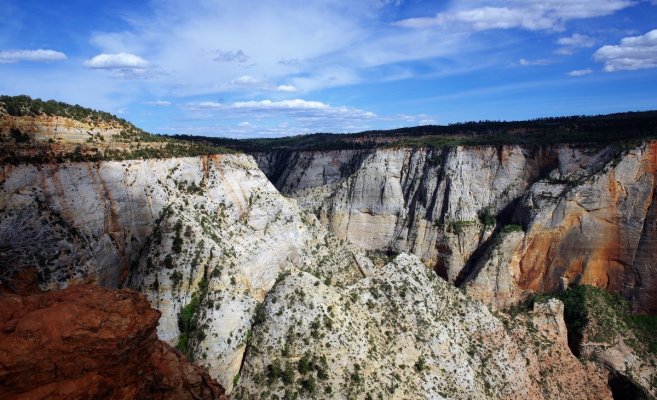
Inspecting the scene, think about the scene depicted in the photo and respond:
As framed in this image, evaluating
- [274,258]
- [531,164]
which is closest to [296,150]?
[531,164]

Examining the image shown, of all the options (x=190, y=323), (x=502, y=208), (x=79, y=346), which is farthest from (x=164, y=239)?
(x=502, y=208)

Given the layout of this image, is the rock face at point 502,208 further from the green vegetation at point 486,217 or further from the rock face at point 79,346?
the rock face at point 79,346

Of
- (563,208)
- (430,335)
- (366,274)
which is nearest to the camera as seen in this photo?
(430,335)

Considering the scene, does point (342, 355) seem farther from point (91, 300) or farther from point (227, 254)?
point (91, 300)

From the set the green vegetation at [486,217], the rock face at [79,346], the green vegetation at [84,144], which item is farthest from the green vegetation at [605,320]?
the rock face at [79,346]

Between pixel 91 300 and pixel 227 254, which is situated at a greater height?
pixel 91 300

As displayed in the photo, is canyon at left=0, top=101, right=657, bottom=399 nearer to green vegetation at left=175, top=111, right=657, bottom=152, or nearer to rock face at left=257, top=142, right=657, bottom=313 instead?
rock face at left=257, top=142, right=657, bottom=313
